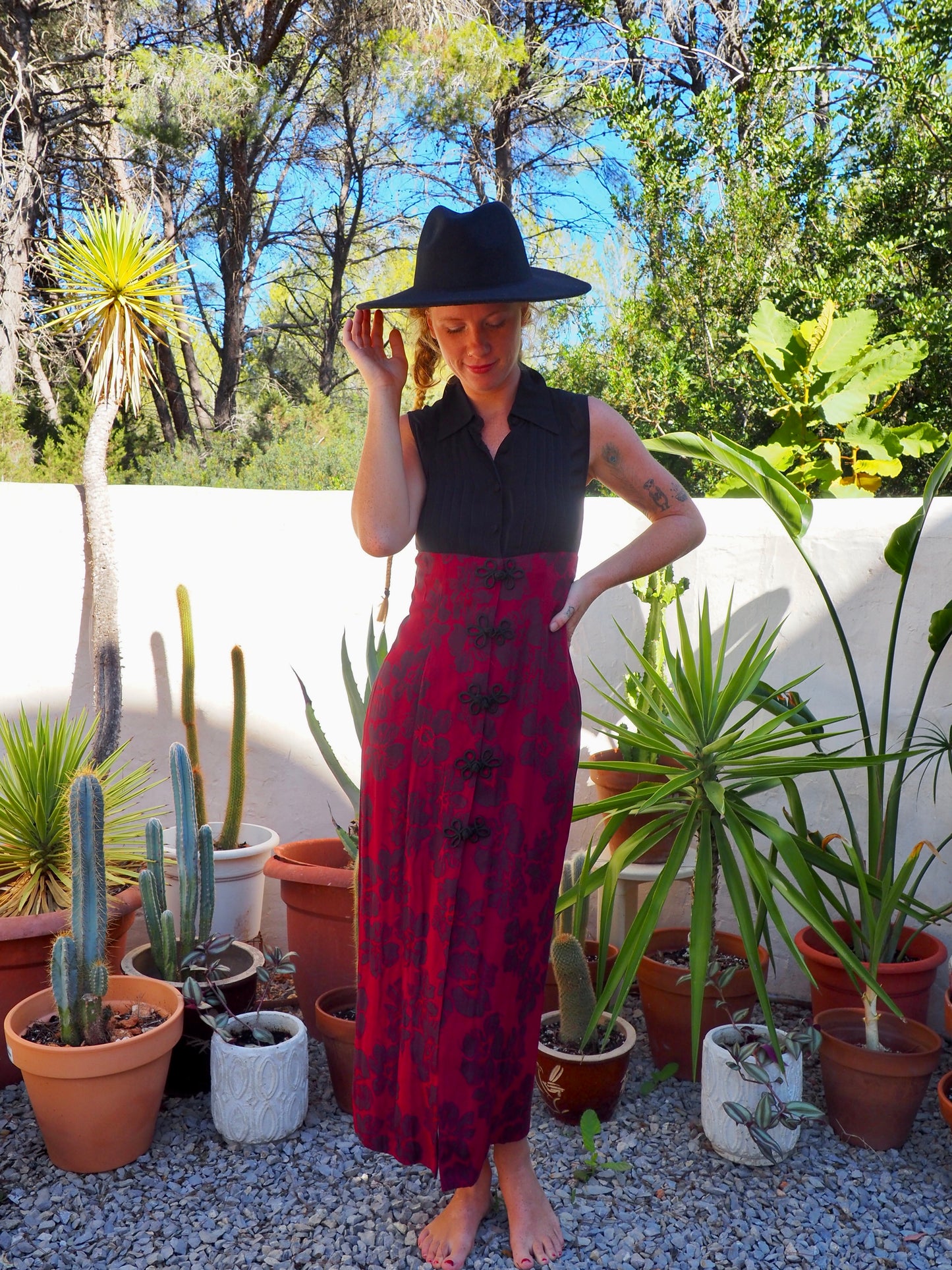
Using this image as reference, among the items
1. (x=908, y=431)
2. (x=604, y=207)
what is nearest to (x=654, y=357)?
(x=908, y=431)

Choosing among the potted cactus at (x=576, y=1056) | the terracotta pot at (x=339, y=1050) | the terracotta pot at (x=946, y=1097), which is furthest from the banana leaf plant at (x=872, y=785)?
the terracotta pot at (x=339, y=1050)

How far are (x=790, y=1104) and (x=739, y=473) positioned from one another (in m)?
1.42

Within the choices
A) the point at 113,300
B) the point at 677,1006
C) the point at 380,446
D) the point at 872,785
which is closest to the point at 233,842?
the point at 677,1006

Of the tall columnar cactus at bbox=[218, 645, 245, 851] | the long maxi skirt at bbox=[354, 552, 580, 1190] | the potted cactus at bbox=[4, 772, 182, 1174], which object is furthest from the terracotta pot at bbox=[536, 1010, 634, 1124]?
the tall columnar cactus at bbox=[218, 645, 245, 851]

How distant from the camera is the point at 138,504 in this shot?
3201mm

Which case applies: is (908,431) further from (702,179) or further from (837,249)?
(702,179)

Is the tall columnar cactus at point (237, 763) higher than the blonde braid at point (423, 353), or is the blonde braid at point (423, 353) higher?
the blonde braid at point (423, 353)

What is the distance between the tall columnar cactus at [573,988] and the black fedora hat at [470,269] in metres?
1.44

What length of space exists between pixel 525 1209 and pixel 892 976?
110 cm

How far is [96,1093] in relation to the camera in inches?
85.6

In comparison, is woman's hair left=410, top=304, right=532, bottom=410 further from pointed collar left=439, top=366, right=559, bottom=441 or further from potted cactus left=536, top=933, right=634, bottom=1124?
potted cactus left=536, top=933, right=634, bottom=1124

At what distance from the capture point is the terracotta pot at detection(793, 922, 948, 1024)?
248cm

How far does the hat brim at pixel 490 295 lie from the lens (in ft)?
5.39

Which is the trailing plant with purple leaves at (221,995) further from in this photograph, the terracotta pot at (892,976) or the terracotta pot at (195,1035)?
the terracotta pot at (892,976)
